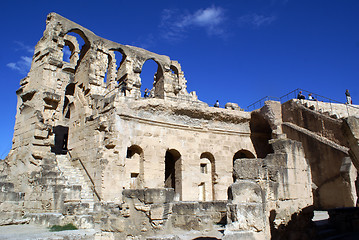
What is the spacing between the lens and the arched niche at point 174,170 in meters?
15.2

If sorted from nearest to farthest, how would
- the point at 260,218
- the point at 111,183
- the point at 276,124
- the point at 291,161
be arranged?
the point at 260,218, the point at 291,161, the point at 111,183, the point at 276,124

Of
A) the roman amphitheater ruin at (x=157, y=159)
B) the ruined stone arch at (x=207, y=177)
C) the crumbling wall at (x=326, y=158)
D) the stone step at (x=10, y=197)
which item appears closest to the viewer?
the roman amphitheater ruin at (x=157, y=159)

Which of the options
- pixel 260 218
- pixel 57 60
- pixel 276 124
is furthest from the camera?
pixel 276 124

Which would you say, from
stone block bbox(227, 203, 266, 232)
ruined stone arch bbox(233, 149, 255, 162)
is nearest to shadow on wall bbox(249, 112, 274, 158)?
ruined stone arch bbox(233, 149, 255, 162)

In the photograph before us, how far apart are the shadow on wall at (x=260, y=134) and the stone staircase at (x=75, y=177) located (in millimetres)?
9849

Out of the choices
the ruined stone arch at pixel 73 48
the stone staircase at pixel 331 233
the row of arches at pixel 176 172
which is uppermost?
the ruined stone arch at pixel 73 48

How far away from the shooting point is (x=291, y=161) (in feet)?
26.0

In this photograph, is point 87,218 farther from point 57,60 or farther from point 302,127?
point 302,127

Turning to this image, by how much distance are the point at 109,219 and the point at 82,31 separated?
12689 millimetres

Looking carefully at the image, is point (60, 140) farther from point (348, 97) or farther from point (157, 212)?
point (348, 97)

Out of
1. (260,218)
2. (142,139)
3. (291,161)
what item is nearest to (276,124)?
(142,139)

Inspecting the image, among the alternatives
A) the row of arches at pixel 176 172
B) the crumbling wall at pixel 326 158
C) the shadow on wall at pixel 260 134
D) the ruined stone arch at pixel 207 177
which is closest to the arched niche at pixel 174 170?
the row of arches at pixel 176 172

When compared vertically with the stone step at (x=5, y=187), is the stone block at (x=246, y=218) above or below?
below

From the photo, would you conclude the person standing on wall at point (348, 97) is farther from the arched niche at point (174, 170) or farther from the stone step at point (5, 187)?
the stone step at point (5, 187)
